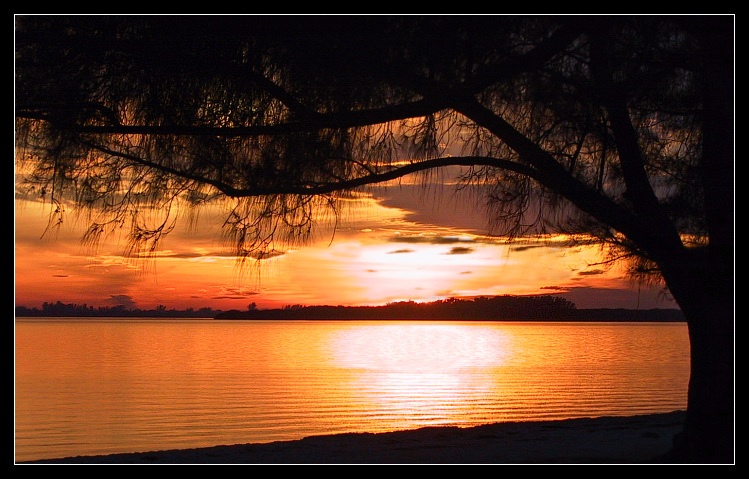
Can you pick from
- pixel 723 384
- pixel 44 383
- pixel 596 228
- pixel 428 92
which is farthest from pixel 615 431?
pixel 44 383

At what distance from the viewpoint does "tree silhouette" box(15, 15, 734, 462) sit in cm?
431

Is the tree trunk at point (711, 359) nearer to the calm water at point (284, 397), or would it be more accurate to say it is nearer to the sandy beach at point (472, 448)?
the sandy beach at point (472, 448)

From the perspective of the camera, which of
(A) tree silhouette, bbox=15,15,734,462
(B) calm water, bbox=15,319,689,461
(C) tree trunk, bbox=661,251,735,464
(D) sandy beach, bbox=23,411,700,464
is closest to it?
(A) tree silhouette, bbox=15,15,734,462

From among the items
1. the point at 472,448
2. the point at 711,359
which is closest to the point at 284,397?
the point at 472,448

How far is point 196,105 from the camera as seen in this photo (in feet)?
15.3

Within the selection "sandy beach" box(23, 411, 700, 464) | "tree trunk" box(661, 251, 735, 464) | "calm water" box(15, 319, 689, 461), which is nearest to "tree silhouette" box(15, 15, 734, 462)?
"tree trunk" box(661, 251, 735, 464)

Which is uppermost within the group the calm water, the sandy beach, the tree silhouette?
the tree silhouette

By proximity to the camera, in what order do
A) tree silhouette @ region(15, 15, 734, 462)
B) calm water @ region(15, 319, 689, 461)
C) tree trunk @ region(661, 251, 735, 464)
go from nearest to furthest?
tree silhouette @ region(15, 15, 734, 462)
tree trunk @ region(661, 251, 735, 464)
calm water @ region(15, 319, 689, 461)

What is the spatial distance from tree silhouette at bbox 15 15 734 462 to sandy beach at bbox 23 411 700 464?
877 millimetres

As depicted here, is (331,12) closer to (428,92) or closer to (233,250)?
(428,92)

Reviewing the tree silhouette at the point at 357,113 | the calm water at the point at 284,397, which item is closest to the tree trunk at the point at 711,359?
the tree silhouette at the point at 357,113

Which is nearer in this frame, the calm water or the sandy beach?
the sandy beach

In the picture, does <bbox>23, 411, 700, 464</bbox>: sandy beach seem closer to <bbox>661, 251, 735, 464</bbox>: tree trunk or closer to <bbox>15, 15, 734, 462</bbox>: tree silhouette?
<bbox>661, 251, 735, 464</bbox>: tree trunk

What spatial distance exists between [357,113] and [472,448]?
2993 mm
